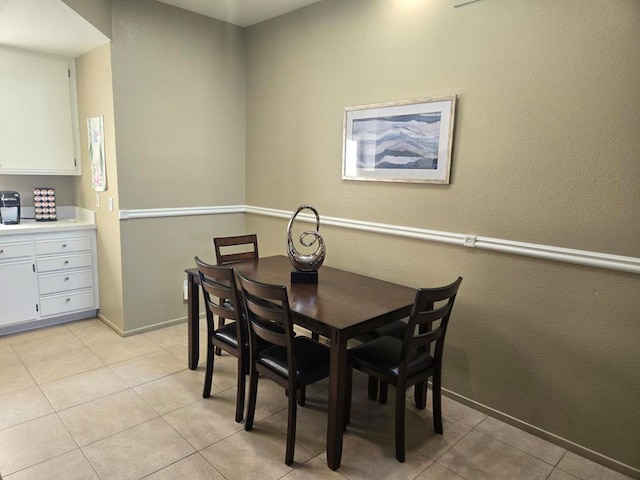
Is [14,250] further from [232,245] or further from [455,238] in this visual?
[455,238]

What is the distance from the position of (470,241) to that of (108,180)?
9.12 feet

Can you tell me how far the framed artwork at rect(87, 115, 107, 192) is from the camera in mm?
3395

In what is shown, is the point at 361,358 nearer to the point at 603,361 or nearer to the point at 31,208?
the point at 603,361

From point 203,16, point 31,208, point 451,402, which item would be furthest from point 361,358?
point 31,208

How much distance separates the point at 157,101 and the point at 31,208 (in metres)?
1.59

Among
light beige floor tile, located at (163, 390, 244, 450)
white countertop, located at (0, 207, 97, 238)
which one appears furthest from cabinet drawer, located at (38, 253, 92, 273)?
light beige floor tile, located at (163, 390, 244, 450)

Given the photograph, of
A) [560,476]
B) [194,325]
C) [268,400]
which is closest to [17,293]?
[194,325]

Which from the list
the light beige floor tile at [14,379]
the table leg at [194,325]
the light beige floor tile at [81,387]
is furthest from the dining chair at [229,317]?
the light beige floor tile at [14,379]

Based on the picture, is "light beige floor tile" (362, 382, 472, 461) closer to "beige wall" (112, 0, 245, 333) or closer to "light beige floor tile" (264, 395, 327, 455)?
"light beige floor tile" (264, 395, 327, 455)

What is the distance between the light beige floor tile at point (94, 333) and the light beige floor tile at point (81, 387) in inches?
21.6

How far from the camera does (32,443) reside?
215cm

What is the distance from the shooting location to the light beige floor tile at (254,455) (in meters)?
1.99

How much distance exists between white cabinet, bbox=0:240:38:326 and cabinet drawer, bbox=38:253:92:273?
8 centimetres

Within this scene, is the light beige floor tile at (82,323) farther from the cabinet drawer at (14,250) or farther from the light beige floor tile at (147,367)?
the light beige floor tile at (147,367)
